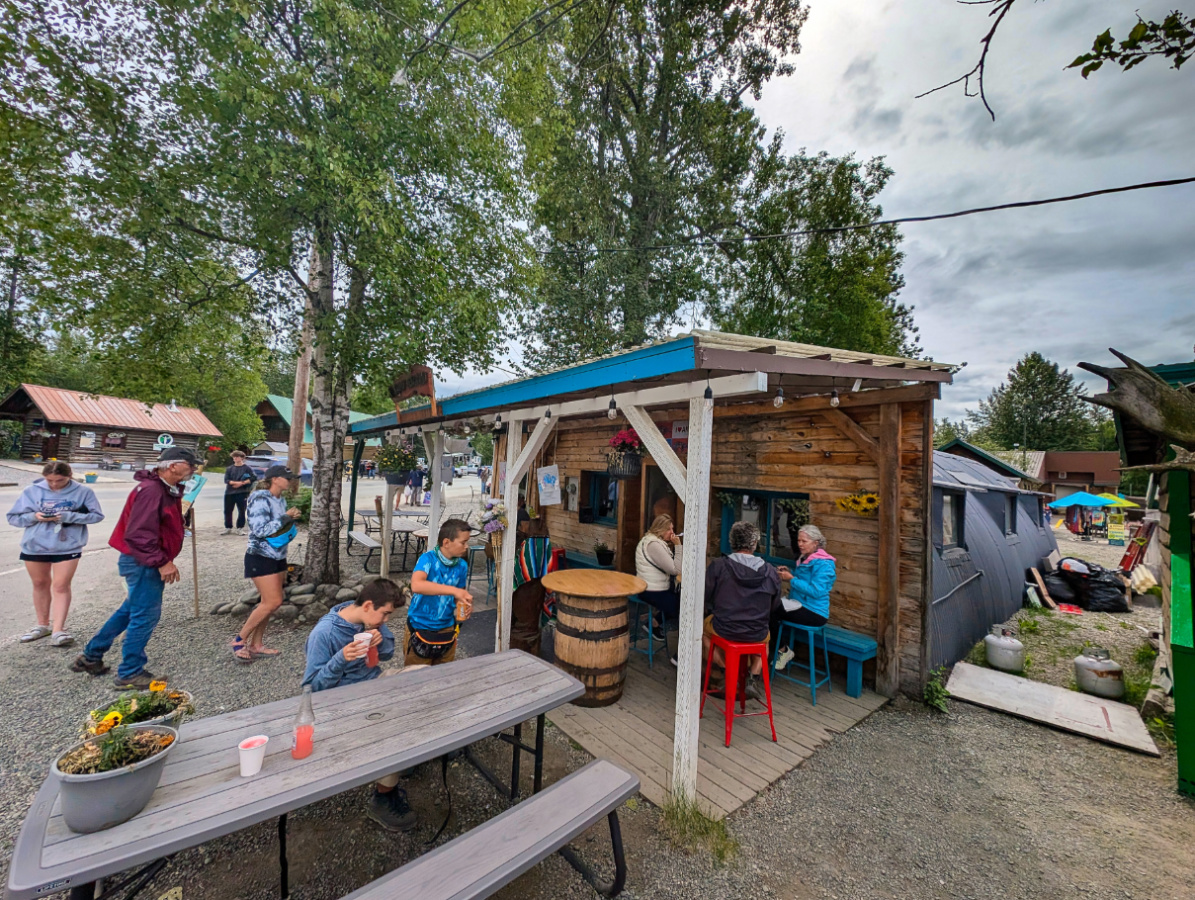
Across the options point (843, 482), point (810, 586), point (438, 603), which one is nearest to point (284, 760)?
point (438, 603)

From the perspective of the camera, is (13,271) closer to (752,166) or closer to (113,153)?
(113,153)

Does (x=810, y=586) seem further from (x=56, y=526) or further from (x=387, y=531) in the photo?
(x=56, y=526)

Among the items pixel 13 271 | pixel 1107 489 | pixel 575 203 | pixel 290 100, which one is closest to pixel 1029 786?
pixel 290 100

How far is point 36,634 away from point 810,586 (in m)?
7.71

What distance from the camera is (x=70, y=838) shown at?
137 centimetres

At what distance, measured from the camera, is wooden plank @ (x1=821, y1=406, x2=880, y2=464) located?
4.41 m

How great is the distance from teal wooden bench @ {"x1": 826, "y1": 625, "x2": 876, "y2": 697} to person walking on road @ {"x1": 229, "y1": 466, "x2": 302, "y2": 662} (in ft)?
17.6

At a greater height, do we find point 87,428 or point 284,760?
point 87,428

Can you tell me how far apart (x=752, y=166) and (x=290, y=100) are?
47.5 feet

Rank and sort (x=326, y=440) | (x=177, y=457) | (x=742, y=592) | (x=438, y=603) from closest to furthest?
(x=438, y=603)
(x=742, y=592)
(x=177, y=457)
(x=326, y=440)

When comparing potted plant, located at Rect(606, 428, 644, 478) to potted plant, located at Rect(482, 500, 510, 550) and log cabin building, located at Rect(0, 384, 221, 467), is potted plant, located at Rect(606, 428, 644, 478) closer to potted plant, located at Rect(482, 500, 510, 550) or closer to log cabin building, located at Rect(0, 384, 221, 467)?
potted plant, located at Rect(482, 500, 510, 550)

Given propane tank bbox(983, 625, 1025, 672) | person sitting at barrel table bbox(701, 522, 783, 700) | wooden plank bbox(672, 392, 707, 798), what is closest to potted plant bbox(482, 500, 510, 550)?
person sitting at barrel table bbox(701, 522, 783, 700)

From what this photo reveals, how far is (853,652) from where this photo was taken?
4.25 meters

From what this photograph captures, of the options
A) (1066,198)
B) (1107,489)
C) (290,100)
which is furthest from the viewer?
(1107,489)
